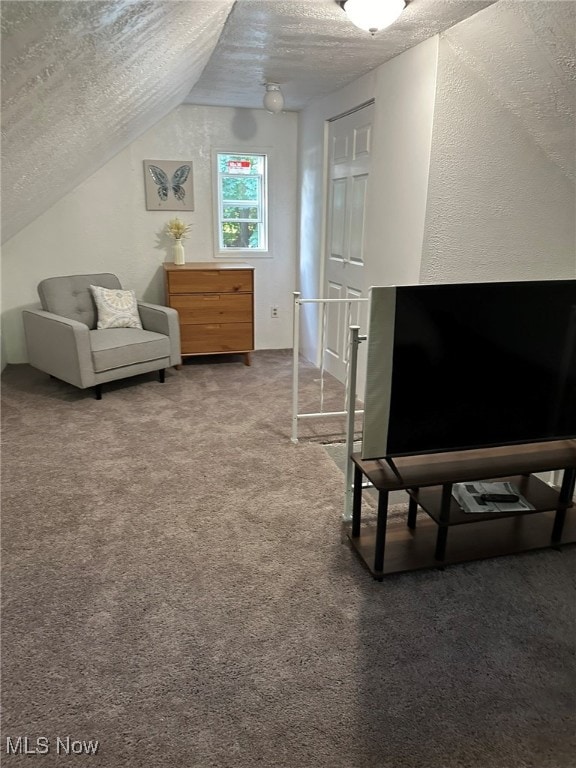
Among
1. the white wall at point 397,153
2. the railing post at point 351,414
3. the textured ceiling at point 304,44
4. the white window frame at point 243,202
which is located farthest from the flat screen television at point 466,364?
the white window frame at point 243,202

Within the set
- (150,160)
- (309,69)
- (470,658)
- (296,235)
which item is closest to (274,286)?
(296,235)

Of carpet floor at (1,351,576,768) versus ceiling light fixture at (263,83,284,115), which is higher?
ceiling light fixture at (263,83,284,115)

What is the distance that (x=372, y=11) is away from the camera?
85.8 inches

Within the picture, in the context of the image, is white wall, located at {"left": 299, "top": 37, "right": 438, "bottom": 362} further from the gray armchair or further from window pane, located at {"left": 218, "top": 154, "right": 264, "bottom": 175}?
the gray armchair

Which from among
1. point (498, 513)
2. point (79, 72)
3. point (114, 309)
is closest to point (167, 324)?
point (114, 309)

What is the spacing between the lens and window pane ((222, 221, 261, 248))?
514 cm

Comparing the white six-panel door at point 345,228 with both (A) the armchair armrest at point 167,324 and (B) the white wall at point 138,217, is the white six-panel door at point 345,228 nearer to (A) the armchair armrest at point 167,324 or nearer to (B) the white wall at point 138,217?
(B) the white wall at point 138,217

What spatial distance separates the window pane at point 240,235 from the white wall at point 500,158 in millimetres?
2560

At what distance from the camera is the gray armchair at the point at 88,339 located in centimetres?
371

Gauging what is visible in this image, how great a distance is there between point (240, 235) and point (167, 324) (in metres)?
1.47

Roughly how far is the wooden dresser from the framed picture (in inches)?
24.8

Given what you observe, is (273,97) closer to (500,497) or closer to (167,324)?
(167,324)

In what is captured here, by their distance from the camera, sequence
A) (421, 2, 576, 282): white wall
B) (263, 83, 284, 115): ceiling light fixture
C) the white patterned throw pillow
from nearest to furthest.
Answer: (421, 2, 576, 282): white wall
(263, 83, 284, 115): ceiling light fixture
the white patterned throw pillow

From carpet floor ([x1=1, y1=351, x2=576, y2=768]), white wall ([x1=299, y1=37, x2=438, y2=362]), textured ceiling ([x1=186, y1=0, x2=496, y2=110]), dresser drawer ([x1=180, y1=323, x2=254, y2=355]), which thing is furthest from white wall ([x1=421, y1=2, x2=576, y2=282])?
dresser drawer ([x1=180, y1=323, x2=254, y2=355])
